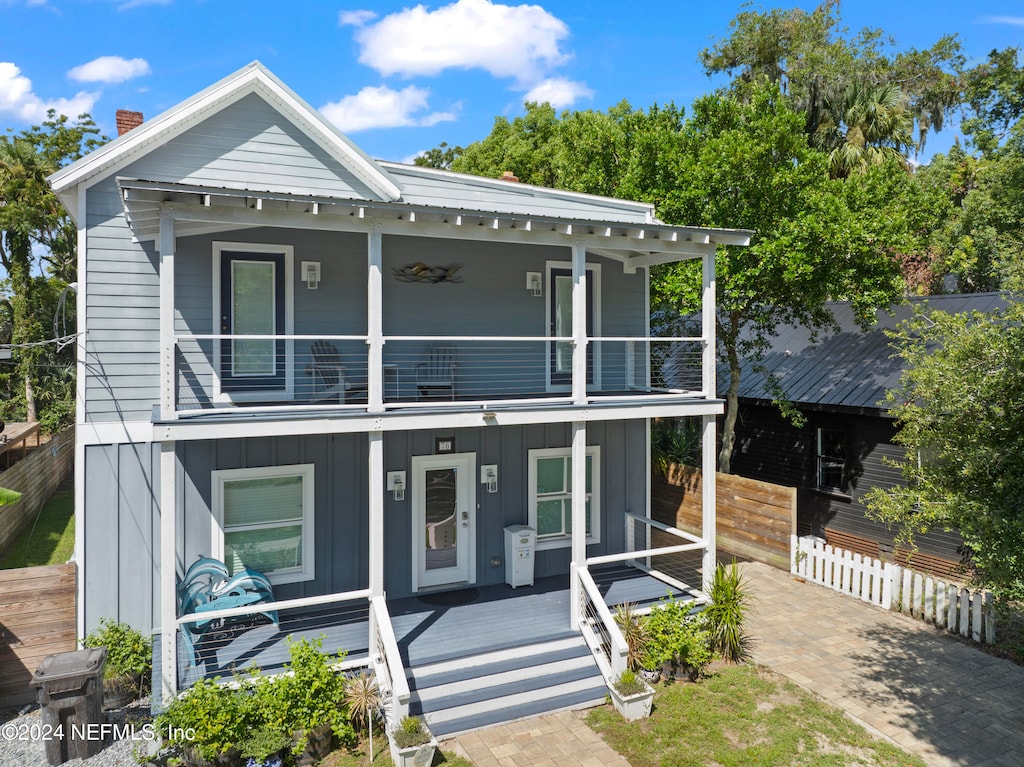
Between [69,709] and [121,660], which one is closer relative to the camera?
[69,709]

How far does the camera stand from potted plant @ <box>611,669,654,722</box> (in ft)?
26.2

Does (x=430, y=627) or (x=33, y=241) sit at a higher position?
(x=33, y=241)

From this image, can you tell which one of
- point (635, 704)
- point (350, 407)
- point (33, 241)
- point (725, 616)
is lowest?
point (635, 704)

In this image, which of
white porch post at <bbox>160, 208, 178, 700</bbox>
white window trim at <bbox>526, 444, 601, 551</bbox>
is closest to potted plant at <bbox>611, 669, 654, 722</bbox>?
white window trim at <bbox>526, 444, 601, 551</bbox>

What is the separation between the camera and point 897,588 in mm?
11367

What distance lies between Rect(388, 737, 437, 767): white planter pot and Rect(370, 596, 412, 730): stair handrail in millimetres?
376

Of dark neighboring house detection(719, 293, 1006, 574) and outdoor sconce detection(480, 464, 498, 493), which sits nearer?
outdoor sconce detection(480, 464, 498, 493)

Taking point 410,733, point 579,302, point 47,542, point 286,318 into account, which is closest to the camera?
point 410,733

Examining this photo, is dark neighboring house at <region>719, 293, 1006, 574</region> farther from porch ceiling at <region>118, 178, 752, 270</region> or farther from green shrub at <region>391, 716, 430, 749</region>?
green shrub at <region>391, 716, 430, 749</region>

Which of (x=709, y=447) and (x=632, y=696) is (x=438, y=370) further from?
(x=632, y=696)

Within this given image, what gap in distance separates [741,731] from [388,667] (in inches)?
166

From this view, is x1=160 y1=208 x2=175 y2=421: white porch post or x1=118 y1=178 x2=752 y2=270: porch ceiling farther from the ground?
x1=118 y1=178 x2=752 y2=270: porch ceiling

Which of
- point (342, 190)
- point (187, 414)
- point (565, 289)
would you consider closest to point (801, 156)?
point (565, 289)

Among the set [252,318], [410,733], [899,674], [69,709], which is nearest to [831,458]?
[899,674]
